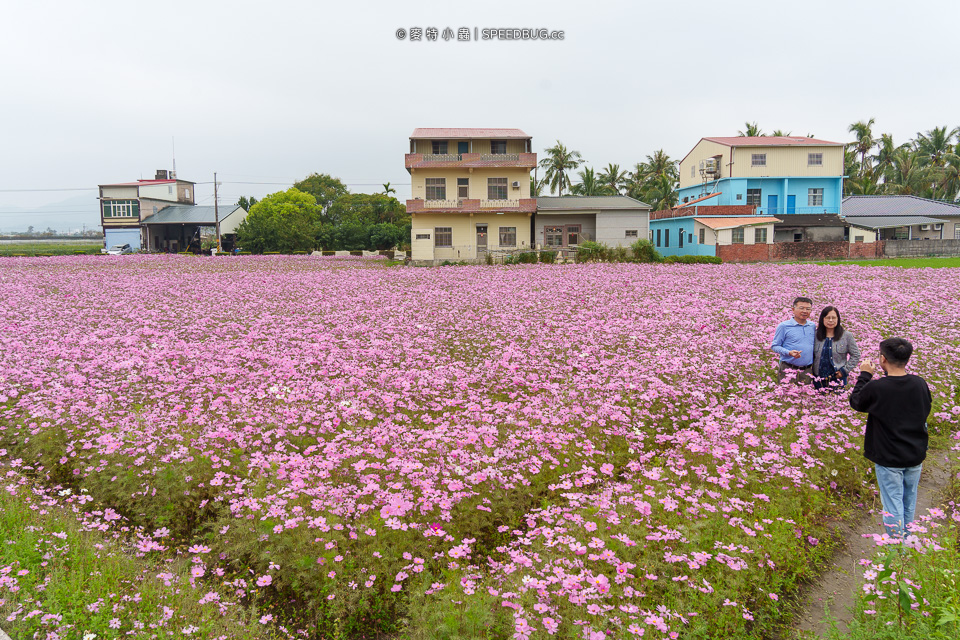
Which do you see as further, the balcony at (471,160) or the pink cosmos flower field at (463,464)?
the balcony at (471,160)

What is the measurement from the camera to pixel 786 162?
50.6 m

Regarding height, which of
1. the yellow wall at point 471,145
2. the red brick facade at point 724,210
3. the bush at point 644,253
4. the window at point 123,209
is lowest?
the bush at point 644,253

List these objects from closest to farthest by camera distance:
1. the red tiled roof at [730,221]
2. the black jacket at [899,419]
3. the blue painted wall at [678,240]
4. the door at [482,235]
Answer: the black jacket at [899,419], the red tiled roof at [730,221], the blue painted wall at [678,240], the door at [482,235]

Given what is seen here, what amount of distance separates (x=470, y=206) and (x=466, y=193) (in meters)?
2.16

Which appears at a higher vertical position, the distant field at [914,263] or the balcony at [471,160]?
the balcony at [471,160]

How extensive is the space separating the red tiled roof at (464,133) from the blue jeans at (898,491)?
45.2 metres

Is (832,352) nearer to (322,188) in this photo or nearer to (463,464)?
(463,464)

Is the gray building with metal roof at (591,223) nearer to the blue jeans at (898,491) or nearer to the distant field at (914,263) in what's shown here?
the distant field at (914,263)

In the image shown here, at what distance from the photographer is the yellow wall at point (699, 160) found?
51.5m

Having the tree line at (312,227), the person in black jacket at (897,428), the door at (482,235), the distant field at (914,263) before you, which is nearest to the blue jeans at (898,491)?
the person in black jacket at (897,428)

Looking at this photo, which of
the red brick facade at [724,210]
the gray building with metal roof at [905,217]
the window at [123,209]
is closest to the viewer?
the red brick facade at [724,210]

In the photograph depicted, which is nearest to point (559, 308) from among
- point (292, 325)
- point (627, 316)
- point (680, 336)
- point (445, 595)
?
point (627, 316)

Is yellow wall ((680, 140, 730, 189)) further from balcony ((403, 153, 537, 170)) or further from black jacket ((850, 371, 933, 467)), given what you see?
black jacket ((850, 371, 933, 467))

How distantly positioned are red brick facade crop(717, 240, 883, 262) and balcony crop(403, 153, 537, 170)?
16664mm
